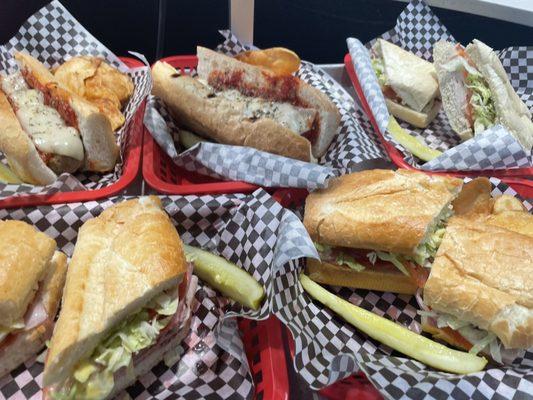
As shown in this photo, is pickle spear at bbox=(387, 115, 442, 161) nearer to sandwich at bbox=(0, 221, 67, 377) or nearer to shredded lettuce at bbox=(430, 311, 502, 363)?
shredded lettuce at bbox=(430, 311, 502, 363)

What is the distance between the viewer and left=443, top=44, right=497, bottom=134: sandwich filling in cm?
260

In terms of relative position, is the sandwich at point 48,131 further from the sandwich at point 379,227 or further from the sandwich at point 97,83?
the sandwich at point 379,227

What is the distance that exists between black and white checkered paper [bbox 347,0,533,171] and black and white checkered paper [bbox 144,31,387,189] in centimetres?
13

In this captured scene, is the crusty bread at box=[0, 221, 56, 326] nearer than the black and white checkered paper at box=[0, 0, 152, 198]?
Yes

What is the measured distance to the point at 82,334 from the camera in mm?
1413

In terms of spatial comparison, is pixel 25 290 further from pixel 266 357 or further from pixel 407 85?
pixel 407 85

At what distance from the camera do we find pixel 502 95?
2549 millimetres

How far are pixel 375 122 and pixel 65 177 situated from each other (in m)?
1.56

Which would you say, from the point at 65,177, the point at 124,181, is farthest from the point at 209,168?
the point at 65,177

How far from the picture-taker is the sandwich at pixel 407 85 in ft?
8.97

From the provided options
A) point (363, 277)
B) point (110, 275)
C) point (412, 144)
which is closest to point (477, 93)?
point (412, 144)

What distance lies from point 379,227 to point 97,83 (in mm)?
1559

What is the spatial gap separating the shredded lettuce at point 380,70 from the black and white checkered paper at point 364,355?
1.39 metres

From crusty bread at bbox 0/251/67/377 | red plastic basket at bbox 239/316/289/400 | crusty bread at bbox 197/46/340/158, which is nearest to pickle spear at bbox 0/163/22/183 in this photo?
crusty bread at bbox 0/251/67/377
